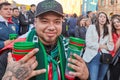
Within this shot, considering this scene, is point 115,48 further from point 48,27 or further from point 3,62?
point 3,62

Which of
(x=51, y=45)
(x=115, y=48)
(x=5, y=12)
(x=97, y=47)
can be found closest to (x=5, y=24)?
(x=5, y=12)

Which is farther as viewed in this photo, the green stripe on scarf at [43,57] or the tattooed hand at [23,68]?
the green stripe on scarf at [43,57]

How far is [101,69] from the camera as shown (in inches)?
241

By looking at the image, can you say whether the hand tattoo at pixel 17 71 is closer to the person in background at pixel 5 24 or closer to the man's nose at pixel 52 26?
the man's nose at pixel 52 26

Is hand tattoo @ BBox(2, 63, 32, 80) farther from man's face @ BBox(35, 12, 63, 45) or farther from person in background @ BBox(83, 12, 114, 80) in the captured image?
person in background @ BBox(83, 12, 114, 80)

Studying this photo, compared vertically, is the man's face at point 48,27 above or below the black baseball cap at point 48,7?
below

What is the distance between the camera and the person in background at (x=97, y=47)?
19.5 ft

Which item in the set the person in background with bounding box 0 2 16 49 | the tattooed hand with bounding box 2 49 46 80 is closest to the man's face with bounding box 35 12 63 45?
the tattooed hand with bounding box 2 49 46 80

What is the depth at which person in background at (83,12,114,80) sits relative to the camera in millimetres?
5953

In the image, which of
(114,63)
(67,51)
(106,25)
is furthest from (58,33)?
(106,25)

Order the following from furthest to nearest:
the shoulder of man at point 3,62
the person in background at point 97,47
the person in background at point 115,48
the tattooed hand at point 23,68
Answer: the person in background at point 97,47
the person in background at point 115,48
the shoulder of man at point 3,62
the tattooed hand at point 23,68

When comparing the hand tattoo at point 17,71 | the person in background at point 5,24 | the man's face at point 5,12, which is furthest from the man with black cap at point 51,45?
the man's face at point 5,12

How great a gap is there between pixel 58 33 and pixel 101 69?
4005 millimetres

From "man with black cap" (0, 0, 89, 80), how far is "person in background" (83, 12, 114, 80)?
11.9 ft
